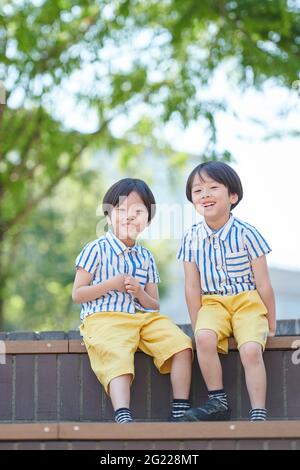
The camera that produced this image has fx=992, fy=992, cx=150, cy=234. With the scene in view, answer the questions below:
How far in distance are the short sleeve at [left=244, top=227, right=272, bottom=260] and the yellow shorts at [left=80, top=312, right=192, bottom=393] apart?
490 mm

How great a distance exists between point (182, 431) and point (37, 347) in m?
1.02

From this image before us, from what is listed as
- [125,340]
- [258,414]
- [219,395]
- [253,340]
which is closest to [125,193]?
[125,340]

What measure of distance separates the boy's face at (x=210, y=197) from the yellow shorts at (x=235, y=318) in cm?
38

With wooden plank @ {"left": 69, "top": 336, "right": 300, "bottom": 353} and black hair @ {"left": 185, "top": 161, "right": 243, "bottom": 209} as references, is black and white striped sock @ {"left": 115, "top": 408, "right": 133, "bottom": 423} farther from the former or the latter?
black hair @ {"left": 185, "top": 161, "right": 243, "bottom": 209}

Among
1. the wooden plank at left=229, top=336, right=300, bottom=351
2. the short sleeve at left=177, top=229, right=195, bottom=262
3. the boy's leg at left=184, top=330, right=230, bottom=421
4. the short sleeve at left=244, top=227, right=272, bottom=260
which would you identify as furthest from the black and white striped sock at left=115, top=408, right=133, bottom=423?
the short sleeve at left=244, top=227, right=272, bottom=260

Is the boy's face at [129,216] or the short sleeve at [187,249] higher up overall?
the boy's face at [129,216]

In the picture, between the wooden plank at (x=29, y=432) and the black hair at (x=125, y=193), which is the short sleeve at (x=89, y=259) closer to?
the black hair at (x=125, y=193)

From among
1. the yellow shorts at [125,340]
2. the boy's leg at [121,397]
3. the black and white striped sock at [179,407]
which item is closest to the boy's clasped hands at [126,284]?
the yellow shorts at [125,340]

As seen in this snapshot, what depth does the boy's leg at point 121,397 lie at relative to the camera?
406cm

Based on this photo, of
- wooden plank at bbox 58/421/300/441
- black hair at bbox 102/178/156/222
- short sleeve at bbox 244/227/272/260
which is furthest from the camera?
black hair at bbox 102/178/156/222

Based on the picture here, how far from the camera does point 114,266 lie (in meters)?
4.59

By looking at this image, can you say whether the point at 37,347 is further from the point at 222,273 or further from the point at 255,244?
the point at 255,244

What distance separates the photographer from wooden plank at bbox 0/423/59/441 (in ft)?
12.0

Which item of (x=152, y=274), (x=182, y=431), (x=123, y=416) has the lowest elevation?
(x=182, y=431)
